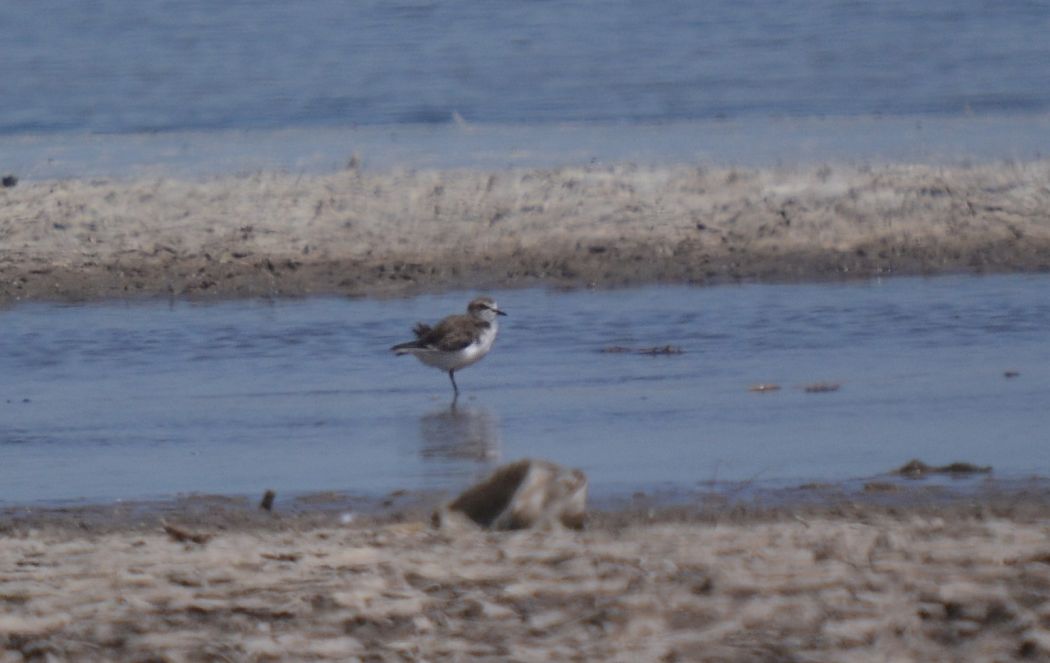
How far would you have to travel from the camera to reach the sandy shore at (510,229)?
16.0 m

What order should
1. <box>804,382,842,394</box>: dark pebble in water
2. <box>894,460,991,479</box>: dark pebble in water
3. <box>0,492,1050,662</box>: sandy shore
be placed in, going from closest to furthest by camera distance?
<box>0,492,1050,662</box>: sandy shore < <box>894,460,991,479</box>: dark pebble in water < <box>804,382,842,394</box>: dark pebble in water

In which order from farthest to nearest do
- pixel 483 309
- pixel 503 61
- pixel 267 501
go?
1. pixel 503 61
2. pixel 483 309
3. pixel 267 501

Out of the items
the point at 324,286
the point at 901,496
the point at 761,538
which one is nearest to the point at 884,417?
the point at 901,496

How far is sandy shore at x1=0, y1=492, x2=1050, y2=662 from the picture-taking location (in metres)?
5.50

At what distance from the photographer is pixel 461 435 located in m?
10.0

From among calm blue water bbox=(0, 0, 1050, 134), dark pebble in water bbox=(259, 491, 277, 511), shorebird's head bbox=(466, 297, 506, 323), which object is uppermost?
calm blue water bbox=(0, 0, 1050, 134)

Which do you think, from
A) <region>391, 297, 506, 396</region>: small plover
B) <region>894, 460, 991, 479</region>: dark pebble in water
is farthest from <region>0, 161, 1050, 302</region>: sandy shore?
<region>894, 460, 991, 479</region>: dark pebble in water

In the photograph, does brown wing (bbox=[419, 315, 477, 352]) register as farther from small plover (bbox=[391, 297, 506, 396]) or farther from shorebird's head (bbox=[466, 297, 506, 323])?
shorebird's head (bbox=[466, 297, 506, 323])

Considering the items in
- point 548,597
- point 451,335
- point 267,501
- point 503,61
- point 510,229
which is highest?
point 503,61

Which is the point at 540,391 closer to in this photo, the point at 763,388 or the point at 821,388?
the point at 763,388

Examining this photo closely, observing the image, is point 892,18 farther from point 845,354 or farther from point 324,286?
point 845,354

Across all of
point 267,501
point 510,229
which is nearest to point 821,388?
point 267,501

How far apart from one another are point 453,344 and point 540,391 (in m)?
0.62

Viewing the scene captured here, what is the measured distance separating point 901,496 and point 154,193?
11.1m
